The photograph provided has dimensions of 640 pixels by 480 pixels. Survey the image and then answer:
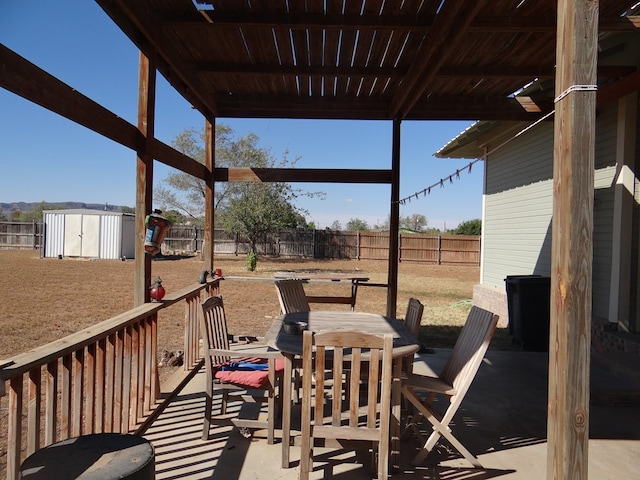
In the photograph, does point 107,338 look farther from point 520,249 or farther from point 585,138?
point 520,249

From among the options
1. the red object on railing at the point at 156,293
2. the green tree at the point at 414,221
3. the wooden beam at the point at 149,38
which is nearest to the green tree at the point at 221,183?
the wooden beam at the point at 149,38

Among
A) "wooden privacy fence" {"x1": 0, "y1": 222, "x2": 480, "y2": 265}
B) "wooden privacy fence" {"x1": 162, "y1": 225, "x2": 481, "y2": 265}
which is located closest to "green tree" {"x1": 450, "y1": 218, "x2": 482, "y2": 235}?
"wooden privacy fence" {"x1": 0, "y1": 222, "x2": 480, "y2": 265}

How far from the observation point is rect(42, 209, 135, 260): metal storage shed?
66.4ft

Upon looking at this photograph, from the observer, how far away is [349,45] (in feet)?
12.7

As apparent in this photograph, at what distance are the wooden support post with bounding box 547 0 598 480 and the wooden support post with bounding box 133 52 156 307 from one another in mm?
2616

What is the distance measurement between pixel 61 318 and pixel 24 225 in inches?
765

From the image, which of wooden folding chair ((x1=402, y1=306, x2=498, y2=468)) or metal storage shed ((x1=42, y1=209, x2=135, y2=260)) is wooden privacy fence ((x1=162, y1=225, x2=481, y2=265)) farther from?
wooden folding chair ((x1=402, y1=306, x2=498, y2=468))

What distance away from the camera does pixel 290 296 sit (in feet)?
15.8

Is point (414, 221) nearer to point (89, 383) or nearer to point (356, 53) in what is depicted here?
point (356, 53)

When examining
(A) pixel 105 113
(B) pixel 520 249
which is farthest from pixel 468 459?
(B) pixel 520 249

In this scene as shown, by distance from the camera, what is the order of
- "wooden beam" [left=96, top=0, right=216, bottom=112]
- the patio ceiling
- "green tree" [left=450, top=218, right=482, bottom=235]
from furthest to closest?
1. "green tree" [left=450, top=218, right=482, bottom=235]
2. the patio ceiling
3. "wooden beam" [left=96, top=0, right=216, bottom=112]

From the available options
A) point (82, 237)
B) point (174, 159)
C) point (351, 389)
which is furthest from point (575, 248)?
point (82, 237)

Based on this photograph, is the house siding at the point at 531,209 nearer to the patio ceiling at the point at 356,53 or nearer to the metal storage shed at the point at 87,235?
the patio ceiling at the point at 356,53

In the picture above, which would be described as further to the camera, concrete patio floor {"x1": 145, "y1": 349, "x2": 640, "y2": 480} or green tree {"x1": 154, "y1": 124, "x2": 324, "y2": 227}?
green tree {"x1": 154, "y1": 124, "x2": 324, "y2": 227}
